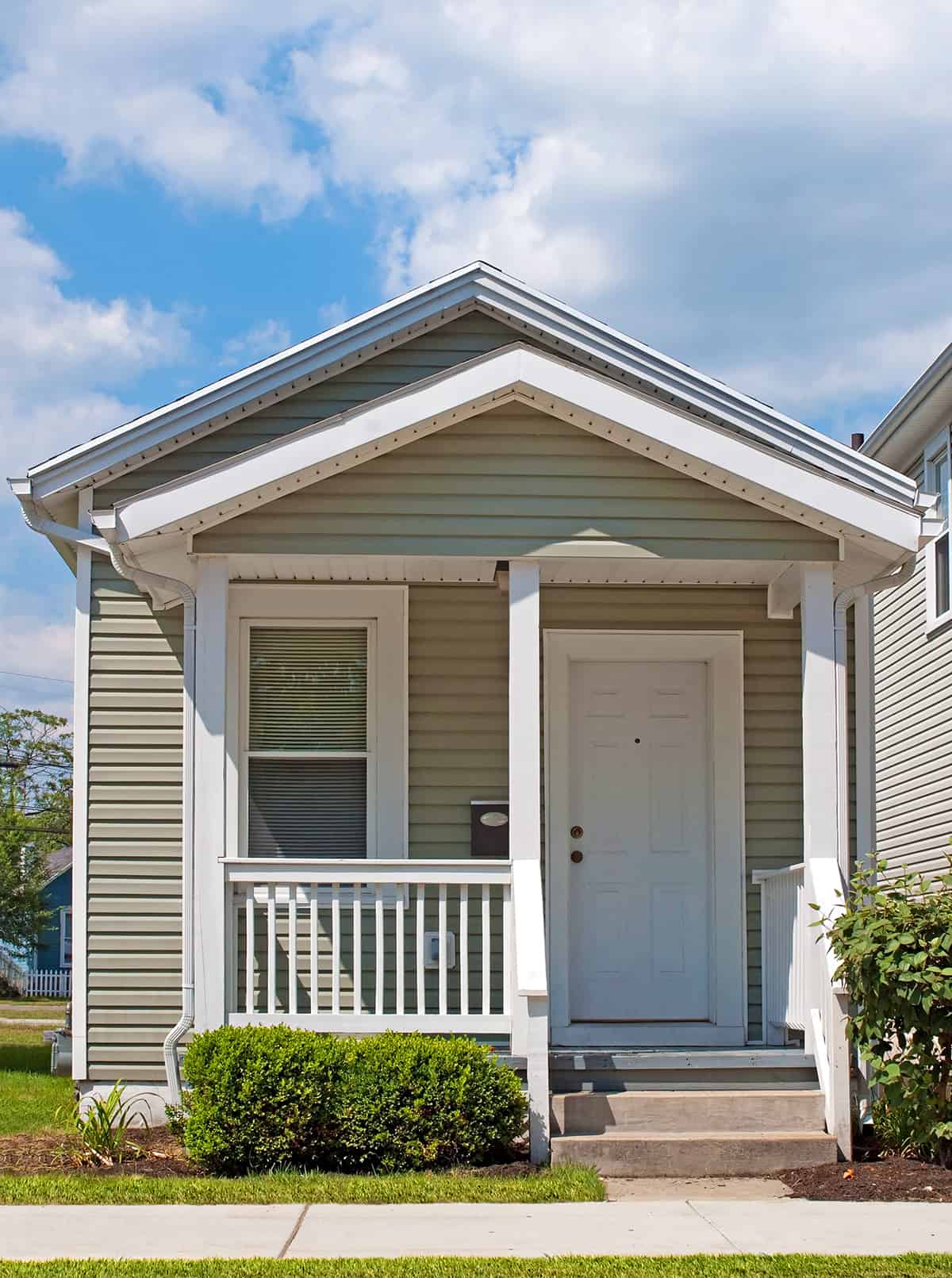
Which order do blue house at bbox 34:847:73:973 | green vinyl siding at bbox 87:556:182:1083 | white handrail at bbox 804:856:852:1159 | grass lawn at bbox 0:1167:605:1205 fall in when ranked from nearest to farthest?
1. grass lawn at bbox 0:1167:605:1205
2. white handrail at bbox 804:856:852:1159
3. green vinyl siding at bbox 87:556:182:1083
4. blue house at bbox 34:847:73:973

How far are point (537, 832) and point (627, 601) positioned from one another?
215 centimetres

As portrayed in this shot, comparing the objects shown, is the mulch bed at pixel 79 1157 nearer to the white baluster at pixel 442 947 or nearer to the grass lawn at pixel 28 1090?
the grass lawn at pixel 28 1090

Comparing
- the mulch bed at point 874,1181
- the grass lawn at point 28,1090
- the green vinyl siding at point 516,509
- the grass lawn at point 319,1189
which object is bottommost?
the grass lawn at point 28,1090

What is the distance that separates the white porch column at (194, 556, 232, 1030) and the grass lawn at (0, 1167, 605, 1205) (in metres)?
0.94

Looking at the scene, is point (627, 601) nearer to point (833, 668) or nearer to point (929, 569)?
point (833, 668)

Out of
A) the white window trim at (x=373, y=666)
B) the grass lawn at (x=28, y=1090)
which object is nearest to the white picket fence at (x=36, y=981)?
Answer: the grass lawn at (x=28, y=1090)

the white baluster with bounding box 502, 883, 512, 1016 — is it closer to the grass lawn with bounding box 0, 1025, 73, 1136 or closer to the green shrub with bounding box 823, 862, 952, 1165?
the green shrub with bounding box 823, 862, 952, 1165

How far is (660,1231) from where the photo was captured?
5.73 metres

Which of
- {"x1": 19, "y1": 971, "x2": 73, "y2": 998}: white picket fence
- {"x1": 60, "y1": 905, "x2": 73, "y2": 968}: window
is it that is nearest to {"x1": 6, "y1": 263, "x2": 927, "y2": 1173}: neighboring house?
{"x1": 19, "y1": 971, "x2": 73, "y2": 998}: white picket fence

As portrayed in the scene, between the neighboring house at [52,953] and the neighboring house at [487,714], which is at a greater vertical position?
the neighboring house at [487,714]

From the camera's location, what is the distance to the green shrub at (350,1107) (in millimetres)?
6684

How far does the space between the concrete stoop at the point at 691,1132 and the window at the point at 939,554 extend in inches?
253

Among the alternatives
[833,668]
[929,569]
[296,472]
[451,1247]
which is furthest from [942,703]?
[451,1247]

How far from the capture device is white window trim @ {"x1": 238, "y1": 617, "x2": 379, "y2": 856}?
28.8 ft
